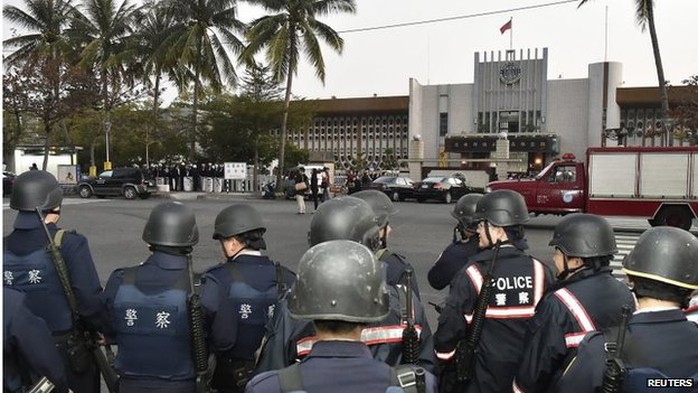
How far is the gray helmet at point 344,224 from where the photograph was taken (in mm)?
2926

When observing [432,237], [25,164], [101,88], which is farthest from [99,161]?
[432,237]

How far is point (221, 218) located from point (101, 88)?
32.0 m

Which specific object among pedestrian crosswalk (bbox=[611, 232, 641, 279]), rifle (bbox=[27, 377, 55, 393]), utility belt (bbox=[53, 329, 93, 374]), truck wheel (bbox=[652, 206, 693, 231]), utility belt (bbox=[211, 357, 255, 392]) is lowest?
pedestrian crosswalk (bbox=[611, 232, 641, 279])

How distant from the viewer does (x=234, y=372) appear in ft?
11.3

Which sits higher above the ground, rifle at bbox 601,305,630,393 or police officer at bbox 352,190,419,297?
police officer at bbox 352,190,419,297

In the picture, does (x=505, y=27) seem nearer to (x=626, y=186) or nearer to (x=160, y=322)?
(x=626, y=186)

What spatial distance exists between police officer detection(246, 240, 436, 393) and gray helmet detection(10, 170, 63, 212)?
2196mm

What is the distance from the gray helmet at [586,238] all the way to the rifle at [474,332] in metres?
0.36

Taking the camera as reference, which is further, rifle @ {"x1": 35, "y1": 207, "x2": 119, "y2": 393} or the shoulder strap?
rifle @ {"x1": 35, "y1": 207, "x2": 119, "y2": 393}

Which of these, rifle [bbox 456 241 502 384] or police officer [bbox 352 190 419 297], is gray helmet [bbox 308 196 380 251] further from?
rifle [bbox 456 241 502 384]

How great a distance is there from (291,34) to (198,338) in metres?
27.8

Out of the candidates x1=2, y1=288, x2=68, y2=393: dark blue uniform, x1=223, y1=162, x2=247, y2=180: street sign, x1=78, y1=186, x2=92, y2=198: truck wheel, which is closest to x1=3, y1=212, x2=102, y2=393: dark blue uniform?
x1=2, y1=288, x2=68, y2=393: dark blue uniform

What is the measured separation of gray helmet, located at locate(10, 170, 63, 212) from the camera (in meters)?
3.48

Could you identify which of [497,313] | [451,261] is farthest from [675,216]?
[497,313]
